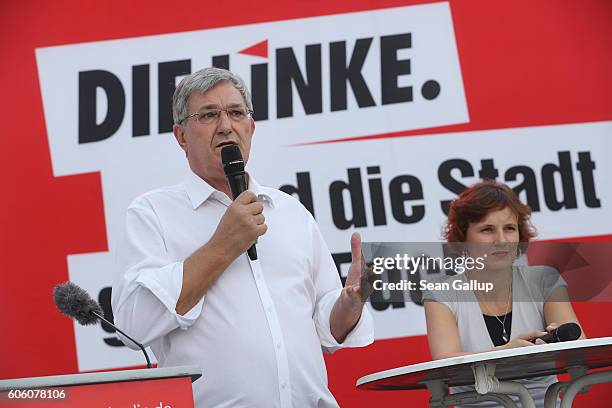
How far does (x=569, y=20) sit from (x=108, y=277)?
2211 millimetres

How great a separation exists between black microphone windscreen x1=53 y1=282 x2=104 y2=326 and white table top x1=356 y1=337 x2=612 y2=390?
0.80 metres

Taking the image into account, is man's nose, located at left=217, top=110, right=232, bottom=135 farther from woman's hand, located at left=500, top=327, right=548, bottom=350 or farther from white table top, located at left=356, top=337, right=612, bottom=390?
woman's hand, located at left=500, top=327, right=548, bottom=350

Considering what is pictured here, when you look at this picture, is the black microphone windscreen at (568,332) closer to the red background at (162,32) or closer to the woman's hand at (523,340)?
the woman's hand at (523,340)

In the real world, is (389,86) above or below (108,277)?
above

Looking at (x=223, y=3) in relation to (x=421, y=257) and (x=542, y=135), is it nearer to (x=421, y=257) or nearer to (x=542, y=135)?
(x=542, y=135)

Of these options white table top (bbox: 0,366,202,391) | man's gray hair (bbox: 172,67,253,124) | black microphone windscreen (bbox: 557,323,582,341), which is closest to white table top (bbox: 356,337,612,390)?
black microphone windscreen (bbox: 557,323,582,341)

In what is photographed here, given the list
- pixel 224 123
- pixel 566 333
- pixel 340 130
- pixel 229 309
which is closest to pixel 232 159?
pixel 224 123

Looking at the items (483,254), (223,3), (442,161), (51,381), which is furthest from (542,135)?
(51,381)

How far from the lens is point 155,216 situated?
8.36 ft

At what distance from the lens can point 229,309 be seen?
244 centimetres

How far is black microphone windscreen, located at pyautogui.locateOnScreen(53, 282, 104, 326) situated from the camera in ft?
6.79

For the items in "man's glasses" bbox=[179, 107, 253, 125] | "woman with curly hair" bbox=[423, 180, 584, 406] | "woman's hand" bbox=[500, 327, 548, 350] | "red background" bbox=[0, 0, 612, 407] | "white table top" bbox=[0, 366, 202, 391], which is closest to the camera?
"white table top" bbox=[0, 366, 202, 391]

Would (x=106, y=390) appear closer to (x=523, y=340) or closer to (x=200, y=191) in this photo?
(x=200, y=191)

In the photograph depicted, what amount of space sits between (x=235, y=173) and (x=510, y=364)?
33.8 inches
